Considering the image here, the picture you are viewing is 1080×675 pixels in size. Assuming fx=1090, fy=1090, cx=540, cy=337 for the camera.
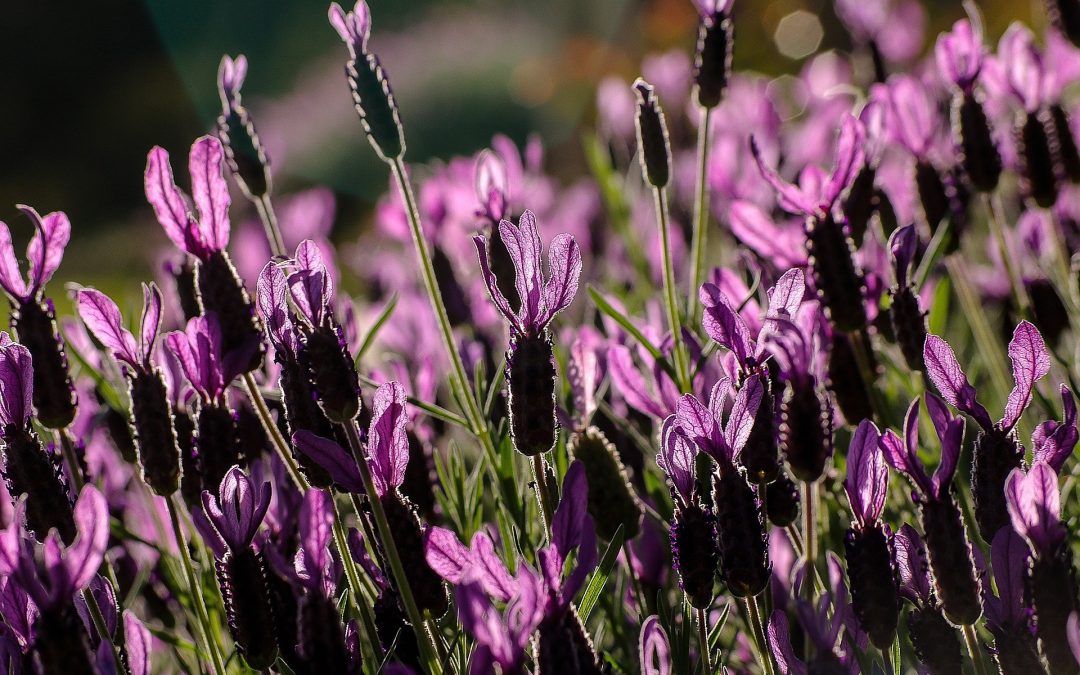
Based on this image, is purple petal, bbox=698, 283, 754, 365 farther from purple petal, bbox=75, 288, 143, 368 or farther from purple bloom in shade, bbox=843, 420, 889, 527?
purple petal, bbox=75, 288, 143, 368

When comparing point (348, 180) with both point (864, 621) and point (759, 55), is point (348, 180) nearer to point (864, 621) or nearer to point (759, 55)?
point (759, 55)

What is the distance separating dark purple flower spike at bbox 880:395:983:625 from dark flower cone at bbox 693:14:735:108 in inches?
24.9

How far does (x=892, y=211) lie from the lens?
4.94 ft

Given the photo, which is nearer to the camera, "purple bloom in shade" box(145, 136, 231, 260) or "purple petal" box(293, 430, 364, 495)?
"purple petal" box(293, 430, 364, 495)

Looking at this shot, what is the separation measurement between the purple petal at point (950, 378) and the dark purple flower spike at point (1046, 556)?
0.37ft

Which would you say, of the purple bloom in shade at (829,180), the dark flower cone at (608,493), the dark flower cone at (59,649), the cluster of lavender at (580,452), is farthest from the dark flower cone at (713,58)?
the dark flower cone at (59,649)

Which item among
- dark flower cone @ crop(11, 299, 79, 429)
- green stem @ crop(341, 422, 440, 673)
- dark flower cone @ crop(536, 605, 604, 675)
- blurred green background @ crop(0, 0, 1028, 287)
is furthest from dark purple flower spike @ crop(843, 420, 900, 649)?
blurred green background @ crop(0, 0, 1028, 287)

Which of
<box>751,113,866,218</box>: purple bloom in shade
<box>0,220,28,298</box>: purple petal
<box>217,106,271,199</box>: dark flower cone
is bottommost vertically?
<box>0,220,28,298</box>: purple petal

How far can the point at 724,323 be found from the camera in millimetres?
871

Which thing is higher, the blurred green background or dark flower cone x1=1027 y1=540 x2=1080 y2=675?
the blurred green background

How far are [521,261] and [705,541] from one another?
0.26 m

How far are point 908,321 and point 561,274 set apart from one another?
394 mm

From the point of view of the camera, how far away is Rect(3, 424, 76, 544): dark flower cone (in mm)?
922

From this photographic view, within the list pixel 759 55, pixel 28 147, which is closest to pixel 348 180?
pixel 28 147
